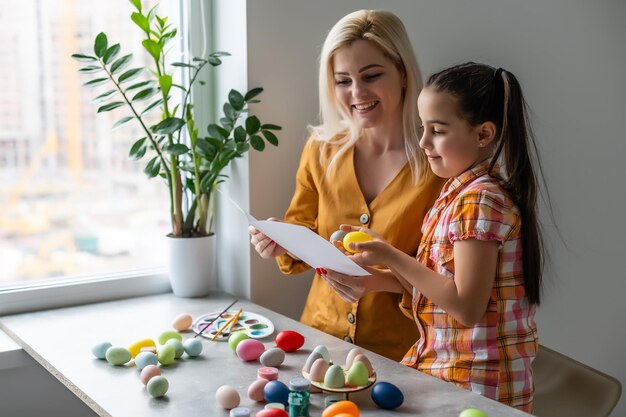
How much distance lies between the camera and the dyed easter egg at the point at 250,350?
66.5 inches

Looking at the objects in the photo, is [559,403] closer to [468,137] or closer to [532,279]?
[532,279]

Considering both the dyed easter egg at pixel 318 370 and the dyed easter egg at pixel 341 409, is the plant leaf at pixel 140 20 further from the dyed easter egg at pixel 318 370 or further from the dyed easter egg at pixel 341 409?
the dyed easter egg at pixel 341 409

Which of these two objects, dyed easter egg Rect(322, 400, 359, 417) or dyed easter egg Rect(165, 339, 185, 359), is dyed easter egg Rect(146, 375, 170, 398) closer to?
dyed easter egg Rect(165, 339, 185, 359)

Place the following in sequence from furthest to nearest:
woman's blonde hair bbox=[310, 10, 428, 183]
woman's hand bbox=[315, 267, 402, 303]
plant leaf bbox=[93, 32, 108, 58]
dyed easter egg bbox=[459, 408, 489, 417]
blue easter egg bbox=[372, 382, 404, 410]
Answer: plant leaf bbox=[93, 32, 108, 58] < woman's blonde hair bbox=[310, 10, 428, 183] < woman's hand bbox=[315, 267, 402, 303] < blue easter egg bbox=[372, 382, 404, 410] < dyed easter egg bbox=[459, 408, 489, 417]

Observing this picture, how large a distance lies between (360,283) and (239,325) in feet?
1.15

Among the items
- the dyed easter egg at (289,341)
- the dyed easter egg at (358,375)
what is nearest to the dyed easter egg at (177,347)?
the dyed easter egg at (289,341)

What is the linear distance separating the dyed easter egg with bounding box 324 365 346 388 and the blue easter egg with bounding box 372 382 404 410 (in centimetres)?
7

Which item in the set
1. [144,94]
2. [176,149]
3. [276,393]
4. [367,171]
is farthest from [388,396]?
[144,94]

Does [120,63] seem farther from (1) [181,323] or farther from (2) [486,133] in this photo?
(2) [486,133]

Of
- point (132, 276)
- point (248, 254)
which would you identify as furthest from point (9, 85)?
point (248, 254)

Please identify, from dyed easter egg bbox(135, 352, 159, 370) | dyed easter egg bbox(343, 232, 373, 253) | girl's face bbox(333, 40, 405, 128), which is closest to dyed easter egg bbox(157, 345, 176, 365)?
dyed easter egg bbox(135, 352, 159, 370)

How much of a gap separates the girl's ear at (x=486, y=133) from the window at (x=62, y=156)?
1.12 meters

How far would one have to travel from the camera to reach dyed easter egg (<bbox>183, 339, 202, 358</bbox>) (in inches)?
67.4

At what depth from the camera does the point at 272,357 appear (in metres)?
1.64
